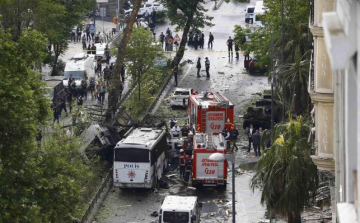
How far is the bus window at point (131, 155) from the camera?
127ft

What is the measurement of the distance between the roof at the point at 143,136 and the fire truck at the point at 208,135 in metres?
1.85

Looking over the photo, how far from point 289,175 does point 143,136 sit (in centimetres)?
1324

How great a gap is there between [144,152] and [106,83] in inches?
717

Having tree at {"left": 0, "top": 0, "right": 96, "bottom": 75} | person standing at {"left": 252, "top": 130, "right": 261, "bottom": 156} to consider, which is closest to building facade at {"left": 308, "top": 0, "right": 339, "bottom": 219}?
person standing at {"left": 252, "top": 130, "right": 261, "bottom": 156}

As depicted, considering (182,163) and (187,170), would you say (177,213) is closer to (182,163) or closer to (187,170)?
(187,170)

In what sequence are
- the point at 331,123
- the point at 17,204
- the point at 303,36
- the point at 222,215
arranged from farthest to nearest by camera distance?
the point at 303,36, the point at 222,215, the point at 17,204, the point at 331,123

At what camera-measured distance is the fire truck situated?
128ft

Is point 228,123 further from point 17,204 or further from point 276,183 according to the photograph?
point 17,204

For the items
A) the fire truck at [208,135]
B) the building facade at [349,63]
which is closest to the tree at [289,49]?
the fire truck at [208,135]

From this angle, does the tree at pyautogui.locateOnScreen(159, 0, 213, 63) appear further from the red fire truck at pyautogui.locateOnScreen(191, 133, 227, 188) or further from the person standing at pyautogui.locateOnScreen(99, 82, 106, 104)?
the red fire truck at pyautogui.locateOnScreen(191, 133, 227, 188)

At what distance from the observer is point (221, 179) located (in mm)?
39688

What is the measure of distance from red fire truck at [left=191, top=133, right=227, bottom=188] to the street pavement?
2.03ft

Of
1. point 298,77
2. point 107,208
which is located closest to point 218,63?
point 298,77

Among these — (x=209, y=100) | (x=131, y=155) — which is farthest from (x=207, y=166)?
(x=209, y=100)
